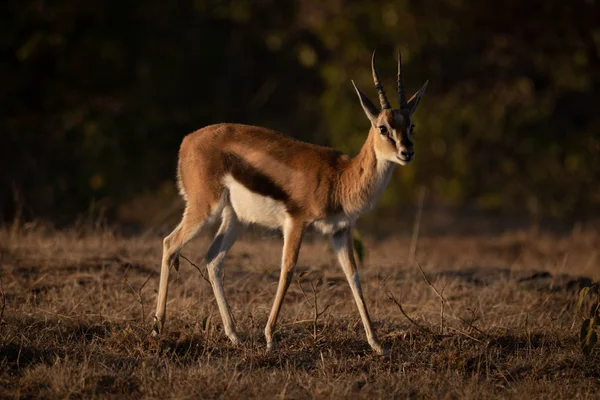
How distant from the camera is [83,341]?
6270 millimetres

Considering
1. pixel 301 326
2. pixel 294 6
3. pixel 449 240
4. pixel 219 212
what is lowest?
pixel 449 240

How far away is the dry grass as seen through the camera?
5602 millimetres

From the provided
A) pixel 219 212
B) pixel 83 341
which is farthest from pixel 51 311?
pixel 219 212

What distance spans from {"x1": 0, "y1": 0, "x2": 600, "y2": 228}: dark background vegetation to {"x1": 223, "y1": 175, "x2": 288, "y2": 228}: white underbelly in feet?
25.7

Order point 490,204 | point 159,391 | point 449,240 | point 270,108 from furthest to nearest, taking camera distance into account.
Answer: point 270,108, point 490,204, point 449,240, point 159,391

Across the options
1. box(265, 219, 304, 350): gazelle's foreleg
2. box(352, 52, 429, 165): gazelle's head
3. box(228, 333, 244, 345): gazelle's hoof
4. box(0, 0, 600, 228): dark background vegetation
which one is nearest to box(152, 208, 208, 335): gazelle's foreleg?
box(228, 333, 244, 345): gazelle's hoof

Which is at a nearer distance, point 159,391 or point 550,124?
point 159,391

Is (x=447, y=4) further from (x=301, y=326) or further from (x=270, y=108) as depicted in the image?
(x=301, y=326)

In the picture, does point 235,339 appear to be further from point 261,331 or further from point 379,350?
point 379,350

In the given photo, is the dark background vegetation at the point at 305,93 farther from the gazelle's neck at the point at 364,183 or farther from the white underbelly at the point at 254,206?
the gazelle's neck at the point at 364,183

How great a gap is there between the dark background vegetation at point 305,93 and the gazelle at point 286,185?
770 centimetres

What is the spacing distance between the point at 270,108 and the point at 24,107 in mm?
5543

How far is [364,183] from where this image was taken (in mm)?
6641

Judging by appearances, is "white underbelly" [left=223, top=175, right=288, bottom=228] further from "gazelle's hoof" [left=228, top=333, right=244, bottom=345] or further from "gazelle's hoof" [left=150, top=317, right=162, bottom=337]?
"gazelle's hoof" [left=150, top=317, right=162, bottom=337]
